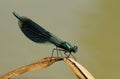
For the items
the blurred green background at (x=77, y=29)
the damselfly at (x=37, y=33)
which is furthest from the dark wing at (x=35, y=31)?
the blurred green background at (x=77, y=29)

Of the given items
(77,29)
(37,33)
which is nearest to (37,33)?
(37,33)

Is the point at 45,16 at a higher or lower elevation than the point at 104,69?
higher

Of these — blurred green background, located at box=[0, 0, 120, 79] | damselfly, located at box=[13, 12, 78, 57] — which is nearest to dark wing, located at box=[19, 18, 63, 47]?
damselfly, located at box=[13, 12, 78, 57]

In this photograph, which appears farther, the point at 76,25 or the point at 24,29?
the point at 76,25

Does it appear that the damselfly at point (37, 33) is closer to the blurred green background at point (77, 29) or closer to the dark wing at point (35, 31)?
the dark wing at point (35, 31)

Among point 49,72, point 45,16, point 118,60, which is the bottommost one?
point 118,60

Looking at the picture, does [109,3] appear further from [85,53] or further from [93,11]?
[85,53]

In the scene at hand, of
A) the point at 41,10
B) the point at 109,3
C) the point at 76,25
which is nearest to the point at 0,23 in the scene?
the point at 41,10

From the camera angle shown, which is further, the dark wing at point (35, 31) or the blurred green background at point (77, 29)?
the blurred green background at point (77, 29)
